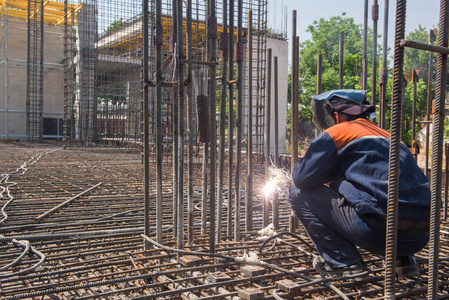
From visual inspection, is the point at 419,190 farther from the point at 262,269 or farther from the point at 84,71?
the point at 84,71

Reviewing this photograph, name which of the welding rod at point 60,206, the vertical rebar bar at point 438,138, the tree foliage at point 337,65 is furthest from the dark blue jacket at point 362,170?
the tree foliage at point 337,65

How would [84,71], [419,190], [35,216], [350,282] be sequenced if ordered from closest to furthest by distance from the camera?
[419,190] → [350,282] → [35,216] → [84,71]

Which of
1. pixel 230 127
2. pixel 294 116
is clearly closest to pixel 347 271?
pixel 294 116

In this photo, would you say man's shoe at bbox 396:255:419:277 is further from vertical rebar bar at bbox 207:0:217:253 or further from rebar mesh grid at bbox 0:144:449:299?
vertical rebar bar at bbox 207:0:217:253

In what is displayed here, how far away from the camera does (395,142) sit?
1560 millimetres

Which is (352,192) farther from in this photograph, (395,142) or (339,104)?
(395,142)

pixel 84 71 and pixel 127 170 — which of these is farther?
pixel 84 71

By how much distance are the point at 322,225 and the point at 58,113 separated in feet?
62.7

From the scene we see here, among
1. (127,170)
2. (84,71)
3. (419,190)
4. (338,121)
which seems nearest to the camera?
(419,190)

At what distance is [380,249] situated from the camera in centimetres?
248

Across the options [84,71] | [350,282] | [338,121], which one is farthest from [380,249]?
[84,71]

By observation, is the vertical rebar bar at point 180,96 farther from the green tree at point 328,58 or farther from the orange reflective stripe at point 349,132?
the green tree at point 328,58

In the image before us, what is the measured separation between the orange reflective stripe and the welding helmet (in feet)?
0.54

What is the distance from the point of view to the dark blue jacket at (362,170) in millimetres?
2348
